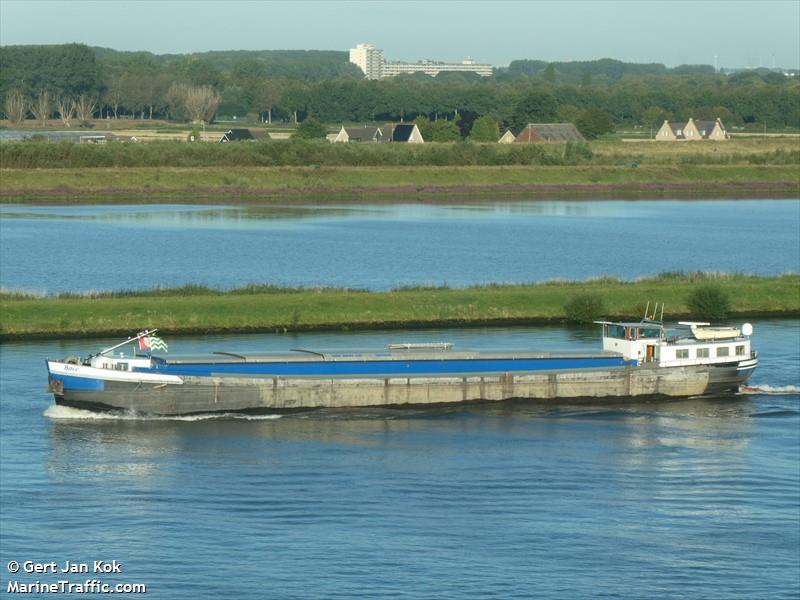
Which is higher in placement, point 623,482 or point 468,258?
point 468,258

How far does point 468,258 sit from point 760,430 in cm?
4711

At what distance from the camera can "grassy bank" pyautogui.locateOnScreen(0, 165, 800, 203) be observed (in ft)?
502

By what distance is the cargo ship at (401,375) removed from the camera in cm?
6334

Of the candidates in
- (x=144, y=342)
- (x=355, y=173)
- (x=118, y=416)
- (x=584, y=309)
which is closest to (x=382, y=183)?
(x=355, y=173)

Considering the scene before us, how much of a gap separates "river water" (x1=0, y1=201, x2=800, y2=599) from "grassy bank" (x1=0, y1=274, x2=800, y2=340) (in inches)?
75.0

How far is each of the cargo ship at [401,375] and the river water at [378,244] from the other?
81.3 ft

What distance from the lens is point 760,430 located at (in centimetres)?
6169

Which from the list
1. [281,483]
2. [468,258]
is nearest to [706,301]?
[468,258]

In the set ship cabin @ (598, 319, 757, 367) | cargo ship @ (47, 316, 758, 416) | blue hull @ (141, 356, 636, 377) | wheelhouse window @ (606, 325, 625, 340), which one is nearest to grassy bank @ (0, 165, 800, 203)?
wheelhouse window @ (606, 325, 625, 340)

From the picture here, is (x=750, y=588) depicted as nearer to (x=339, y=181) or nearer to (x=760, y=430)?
(x=760, y=430)

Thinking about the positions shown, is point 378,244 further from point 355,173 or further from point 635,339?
point 355,173

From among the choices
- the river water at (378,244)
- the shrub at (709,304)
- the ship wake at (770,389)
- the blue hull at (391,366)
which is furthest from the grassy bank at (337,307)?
the ship wake at (770,389)

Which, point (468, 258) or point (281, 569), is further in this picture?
point (468, 258)

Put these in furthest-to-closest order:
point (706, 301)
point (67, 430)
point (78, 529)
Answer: point (706, 301)
point (67, 430)
point (78, 529)
